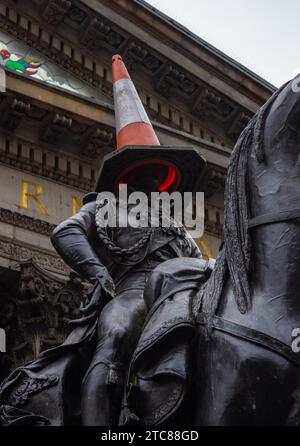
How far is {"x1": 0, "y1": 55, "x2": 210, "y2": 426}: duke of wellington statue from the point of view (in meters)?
5.25

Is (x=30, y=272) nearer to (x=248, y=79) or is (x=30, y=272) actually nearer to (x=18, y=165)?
(x=18, y=165)

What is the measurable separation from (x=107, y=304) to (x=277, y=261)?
1.52 m

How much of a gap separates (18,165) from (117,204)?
32.7 ft

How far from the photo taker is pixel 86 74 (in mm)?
19531

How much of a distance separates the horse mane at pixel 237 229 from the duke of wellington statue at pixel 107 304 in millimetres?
216

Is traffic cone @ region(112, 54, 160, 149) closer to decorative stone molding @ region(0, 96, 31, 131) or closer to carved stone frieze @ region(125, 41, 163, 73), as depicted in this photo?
decorative stone molding @ region(0, 96, 31, 131)

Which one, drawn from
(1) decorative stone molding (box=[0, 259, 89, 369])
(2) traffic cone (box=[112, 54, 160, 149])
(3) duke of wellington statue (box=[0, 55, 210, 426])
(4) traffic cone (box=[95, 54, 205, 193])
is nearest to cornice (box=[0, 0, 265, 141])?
(1) decorative stone molding (box=[0, 259, 89, 369])

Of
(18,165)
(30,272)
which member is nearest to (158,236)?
(30,272)

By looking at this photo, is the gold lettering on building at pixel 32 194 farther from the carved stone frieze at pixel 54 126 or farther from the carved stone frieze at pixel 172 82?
the carved stone frieze at pixel 172 82

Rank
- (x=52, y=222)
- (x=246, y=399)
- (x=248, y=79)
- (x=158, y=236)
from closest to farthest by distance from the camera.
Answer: (x=246, y=399) → (x=158, y=236) → (x=52, y=222) → (x=248, y=79)

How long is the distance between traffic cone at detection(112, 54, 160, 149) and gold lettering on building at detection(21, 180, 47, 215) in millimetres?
7463

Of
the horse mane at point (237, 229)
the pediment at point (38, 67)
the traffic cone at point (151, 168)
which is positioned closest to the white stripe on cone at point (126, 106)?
the traffic cone at point (151, 168)

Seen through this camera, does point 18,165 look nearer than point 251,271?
No

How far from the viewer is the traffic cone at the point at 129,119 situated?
7.52 metres
